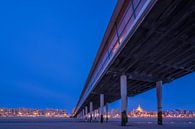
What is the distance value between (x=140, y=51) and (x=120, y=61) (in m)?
3.68

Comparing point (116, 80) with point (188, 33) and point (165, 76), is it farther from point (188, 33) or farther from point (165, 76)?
point (188, 33)

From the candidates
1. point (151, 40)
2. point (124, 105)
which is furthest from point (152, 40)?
point (124, 105)

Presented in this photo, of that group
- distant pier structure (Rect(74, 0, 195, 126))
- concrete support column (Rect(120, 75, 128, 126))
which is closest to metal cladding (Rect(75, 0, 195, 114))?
distant pier structure (Rect(74, 0, 195, 126))

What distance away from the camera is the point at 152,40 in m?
21.5

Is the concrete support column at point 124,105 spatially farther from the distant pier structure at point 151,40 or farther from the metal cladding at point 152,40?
the metal cladding at point 152,40

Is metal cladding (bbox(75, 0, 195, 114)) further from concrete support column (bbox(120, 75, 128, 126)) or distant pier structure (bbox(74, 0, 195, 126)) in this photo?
concrete support column (bbox(120, 75, 128, 126))

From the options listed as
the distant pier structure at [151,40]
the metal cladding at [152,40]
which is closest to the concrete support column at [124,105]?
the distant pier structure at [151,40]

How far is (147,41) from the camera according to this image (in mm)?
21953

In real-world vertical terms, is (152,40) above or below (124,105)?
above

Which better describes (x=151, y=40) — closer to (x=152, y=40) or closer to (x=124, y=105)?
(x=152, y=40)

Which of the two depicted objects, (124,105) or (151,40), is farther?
Answer: (124,105)

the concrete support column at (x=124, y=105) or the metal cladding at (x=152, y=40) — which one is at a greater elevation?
the metal cladding at (x=152, y=40)

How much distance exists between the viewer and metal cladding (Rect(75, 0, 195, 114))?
51.9 feet

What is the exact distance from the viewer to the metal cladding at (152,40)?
15.8 m
